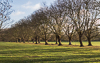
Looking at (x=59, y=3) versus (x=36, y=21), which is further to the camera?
(x=36, y=21)

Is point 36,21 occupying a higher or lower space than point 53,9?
lower

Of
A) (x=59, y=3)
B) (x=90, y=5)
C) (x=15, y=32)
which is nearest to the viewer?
(x=90, y=5)

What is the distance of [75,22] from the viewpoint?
1524 inches

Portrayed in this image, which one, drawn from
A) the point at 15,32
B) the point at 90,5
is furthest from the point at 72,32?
the point at 15,32

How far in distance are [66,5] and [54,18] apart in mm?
8834

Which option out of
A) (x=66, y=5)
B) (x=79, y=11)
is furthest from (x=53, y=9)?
(x=79, y=11)

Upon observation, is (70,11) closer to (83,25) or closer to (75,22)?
(75,22)

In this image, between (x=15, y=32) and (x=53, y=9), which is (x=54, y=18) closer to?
(x=53, y=9)

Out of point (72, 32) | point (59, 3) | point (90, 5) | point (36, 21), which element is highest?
point (59, 3)

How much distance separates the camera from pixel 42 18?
45.8 m

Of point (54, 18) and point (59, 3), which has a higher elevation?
point (59, 3)

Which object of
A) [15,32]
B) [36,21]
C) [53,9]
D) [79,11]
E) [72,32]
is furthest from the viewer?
[15,32]

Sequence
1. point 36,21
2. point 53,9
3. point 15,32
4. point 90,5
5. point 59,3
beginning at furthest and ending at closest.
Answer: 1. point 15,32
2. point 36,21
3. point 53,9
4. point 59,3
5. point 90,5

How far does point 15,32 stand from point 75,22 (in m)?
58.0
